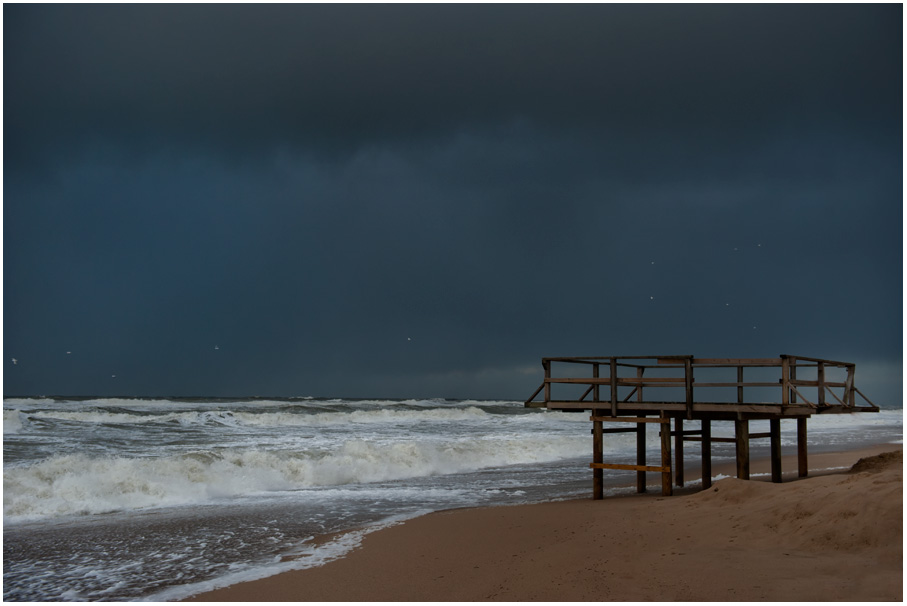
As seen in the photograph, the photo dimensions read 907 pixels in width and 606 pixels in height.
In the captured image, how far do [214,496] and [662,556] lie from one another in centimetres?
1131

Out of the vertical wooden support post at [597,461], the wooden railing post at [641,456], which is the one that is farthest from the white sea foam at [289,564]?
the wooden railing post at [641,456]

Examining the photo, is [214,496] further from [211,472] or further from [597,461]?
[597,461]

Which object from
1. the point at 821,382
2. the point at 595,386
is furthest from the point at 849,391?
the point at 595,386

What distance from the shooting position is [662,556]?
25.3 ft

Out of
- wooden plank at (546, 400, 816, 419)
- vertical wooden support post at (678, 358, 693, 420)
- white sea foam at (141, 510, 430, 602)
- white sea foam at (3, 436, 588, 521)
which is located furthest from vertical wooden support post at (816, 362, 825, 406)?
white sea foam at (3, 436, 588, 521)

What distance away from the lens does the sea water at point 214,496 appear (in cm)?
857

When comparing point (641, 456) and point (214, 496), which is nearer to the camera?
point (641, 456)

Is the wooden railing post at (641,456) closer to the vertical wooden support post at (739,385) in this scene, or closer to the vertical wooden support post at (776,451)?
the vertical wooden support post at (739,385)

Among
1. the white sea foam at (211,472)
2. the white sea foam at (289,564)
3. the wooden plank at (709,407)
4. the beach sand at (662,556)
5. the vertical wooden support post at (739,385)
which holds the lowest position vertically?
the white sea foam at (211,472)

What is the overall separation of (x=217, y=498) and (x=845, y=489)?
12.3m

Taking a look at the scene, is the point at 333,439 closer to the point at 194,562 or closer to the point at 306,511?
the point at 306,511

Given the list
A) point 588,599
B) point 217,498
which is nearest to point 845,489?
point 588,599

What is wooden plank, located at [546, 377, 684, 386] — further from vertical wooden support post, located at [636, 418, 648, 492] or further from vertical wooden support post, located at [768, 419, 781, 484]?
vertical wooden support post, located at [768, 419, 781, 484]

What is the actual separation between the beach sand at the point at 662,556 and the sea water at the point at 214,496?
1.05 metres
